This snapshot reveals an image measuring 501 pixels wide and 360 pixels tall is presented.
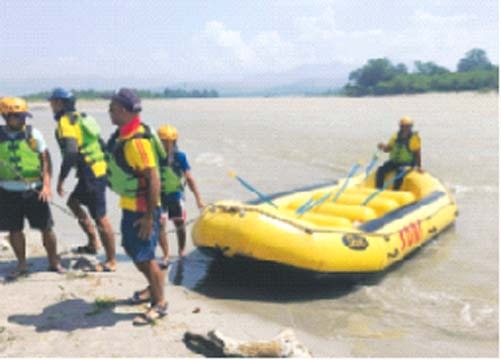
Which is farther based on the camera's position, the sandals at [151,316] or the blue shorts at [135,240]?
the sandals at [151,316]

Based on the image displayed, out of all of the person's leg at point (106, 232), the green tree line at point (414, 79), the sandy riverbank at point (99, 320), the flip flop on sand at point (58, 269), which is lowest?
the sandy riverbank at point (99, 320)

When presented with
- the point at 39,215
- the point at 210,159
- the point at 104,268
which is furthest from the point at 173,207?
the point at 210,159

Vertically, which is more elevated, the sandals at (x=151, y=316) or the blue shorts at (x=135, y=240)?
the blue shorts at (x=135, y=240)

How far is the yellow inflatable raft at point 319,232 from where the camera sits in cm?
434

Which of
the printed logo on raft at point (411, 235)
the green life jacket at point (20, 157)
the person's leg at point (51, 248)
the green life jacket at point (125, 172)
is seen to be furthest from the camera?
the printed logo on raft at point (411, 235)

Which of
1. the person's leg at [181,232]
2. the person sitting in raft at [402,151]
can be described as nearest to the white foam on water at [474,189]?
the person sitting in raft at [402,151]

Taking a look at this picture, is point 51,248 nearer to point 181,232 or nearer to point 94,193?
point 94,193

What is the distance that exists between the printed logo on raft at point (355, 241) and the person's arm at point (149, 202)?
1953mm

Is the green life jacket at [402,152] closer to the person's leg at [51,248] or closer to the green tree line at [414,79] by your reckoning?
the person's leg at [51,248]

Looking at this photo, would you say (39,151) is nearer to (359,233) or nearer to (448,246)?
(359,233)

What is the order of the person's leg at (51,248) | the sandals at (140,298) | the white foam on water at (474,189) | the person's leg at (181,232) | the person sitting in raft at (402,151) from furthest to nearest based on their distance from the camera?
the white foam on water at (474,189) → the person sitting in raft at (402,151) → the person's leg at (181,232) → the person's leg at (51,248) → the sandals at (140,298)

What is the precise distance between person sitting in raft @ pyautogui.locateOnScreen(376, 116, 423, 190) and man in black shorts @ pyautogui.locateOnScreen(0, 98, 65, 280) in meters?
4.62

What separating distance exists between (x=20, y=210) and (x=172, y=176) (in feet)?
3.79

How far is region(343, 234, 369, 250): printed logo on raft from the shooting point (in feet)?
15.0
